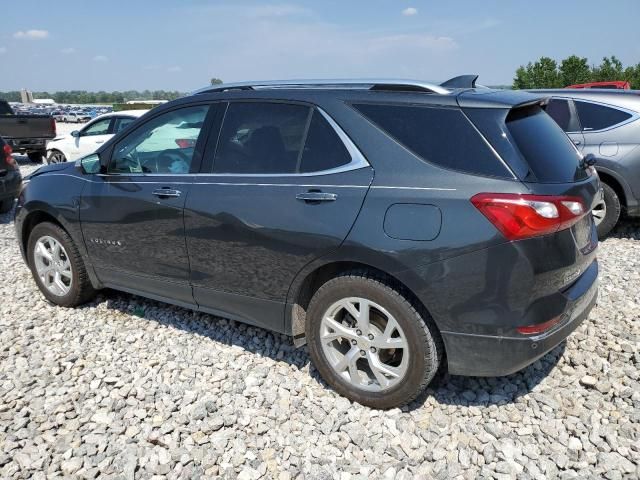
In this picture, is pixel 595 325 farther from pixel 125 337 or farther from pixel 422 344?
pixel 125 337

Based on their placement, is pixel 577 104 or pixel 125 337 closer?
pixel 125 337

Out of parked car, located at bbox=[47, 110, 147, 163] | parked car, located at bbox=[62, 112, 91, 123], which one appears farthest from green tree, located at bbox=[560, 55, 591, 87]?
parked car, located at bbox=[62, 112, 91, 123]

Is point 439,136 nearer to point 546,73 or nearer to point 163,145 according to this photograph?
point 163,145

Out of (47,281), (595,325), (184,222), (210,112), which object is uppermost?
(210,112)

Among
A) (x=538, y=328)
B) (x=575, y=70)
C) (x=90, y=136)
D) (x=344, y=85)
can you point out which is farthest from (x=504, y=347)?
(x=575, y=70)

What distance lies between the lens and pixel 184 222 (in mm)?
3492

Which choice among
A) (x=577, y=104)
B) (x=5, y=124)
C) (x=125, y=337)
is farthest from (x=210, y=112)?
(x=5, y=124)

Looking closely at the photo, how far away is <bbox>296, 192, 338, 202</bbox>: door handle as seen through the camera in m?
2.89

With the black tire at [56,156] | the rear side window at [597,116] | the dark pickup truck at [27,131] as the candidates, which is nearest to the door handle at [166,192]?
the rear side window at [597,116]

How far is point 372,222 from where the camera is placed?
2734 millimetres

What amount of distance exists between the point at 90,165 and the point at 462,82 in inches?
111

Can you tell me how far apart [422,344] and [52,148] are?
495 inches

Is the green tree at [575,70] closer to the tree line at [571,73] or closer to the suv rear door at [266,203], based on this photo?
the tree line at [571,73]

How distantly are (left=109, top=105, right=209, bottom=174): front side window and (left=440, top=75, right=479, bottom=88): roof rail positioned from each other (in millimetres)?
1587
